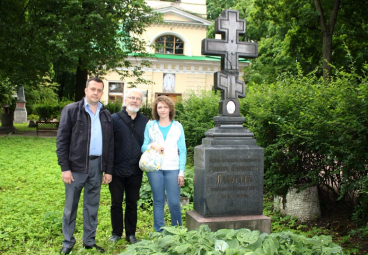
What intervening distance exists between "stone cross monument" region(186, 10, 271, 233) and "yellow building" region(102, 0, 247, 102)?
81.7 feet

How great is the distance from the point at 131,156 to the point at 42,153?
10.0 meters

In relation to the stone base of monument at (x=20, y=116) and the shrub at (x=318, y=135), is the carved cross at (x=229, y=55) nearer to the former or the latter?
the shrub at (x=318, y=135)

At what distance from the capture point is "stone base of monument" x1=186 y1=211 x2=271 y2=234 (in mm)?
4492

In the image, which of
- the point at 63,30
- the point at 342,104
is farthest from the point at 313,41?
the point at 342,104

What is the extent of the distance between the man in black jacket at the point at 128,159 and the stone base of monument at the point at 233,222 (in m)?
0.83

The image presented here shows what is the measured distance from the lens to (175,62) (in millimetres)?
30406

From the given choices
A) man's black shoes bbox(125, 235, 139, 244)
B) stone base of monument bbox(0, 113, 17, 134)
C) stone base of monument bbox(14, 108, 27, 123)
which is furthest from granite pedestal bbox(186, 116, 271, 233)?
stone base of monument bbox(14, 108, 27, 123)

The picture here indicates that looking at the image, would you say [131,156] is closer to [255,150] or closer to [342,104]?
[255,150]

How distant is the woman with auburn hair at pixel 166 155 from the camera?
4578 mm

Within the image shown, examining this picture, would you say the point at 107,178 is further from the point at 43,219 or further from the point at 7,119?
the point at 7,119

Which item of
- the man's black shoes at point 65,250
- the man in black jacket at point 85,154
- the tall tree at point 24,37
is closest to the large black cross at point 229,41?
the man in black jacket at point 85,154

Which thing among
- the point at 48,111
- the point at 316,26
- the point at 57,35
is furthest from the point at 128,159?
the point at 48,111

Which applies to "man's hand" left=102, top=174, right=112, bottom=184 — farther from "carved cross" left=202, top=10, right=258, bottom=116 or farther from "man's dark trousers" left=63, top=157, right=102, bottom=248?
"carved cross" left=202, top=10, right=258, bottom=116

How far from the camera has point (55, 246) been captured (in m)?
4.73
